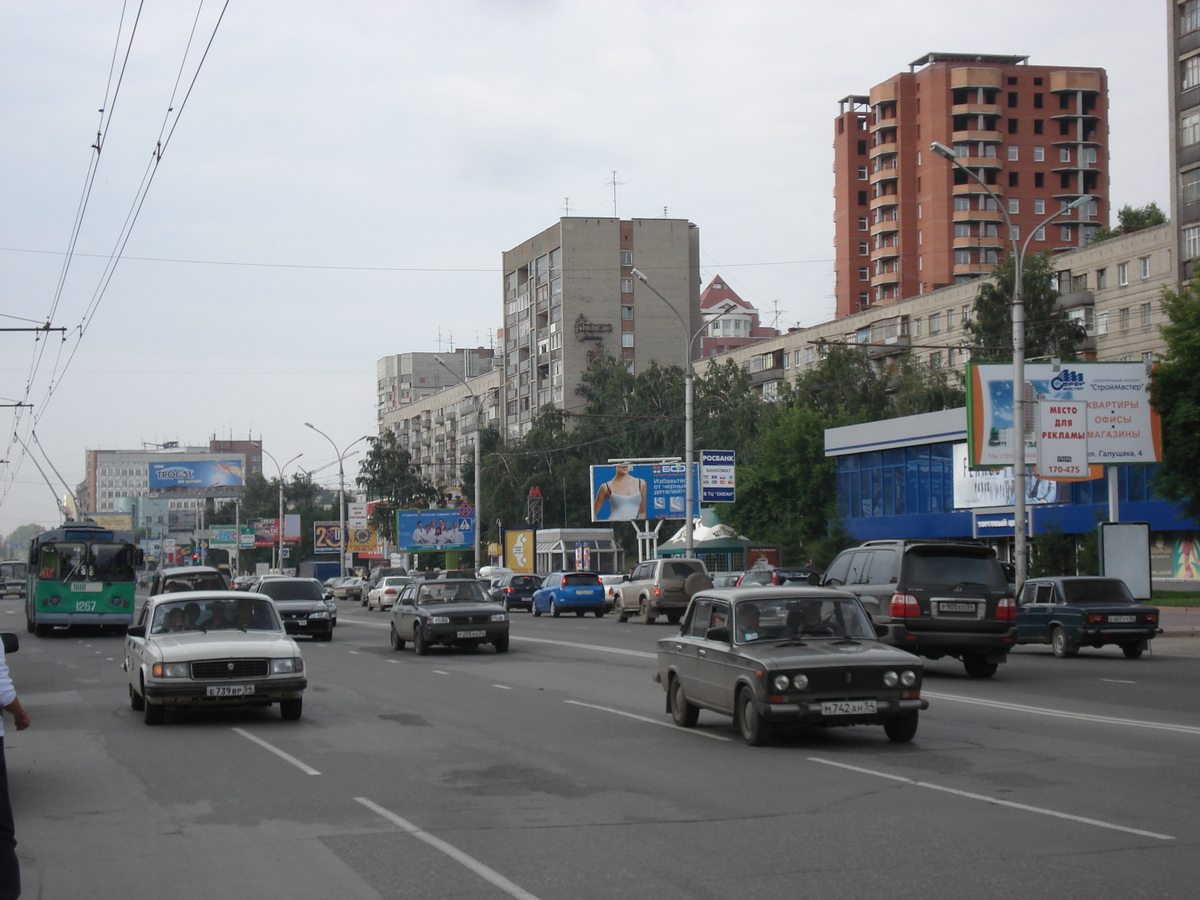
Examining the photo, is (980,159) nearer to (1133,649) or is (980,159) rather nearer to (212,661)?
(1133,649)

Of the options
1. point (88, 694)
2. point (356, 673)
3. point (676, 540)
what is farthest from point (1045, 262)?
point (88, 694)

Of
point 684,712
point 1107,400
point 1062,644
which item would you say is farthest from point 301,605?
point 1107,400

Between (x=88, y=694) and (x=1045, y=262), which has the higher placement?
(x=1045, y=262)

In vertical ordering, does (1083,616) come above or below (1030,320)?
below

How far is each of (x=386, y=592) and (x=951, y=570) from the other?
4169 centimetres

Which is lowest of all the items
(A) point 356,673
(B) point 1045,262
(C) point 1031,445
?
(A) point 356,673

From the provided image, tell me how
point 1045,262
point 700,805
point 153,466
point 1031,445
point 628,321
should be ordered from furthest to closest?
point 153,466 < point 628,321 < point 1045,262 < point 1031,445 < point 700,805

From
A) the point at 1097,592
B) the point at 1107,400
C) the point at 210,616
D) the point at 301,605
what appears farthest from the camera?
the point at 1107,400

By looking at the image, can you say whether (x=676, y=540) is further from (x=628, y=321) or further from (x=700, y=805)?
(x=700, y=805)

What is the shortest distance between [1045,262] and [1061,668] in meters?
49.6

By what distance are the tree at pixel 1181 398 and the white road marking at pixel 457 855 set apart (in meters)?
31.0

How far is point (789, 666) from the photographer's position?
1103cm

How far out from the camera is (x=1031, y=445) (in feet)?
114

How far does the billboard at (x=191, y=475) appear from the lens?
157 metres
